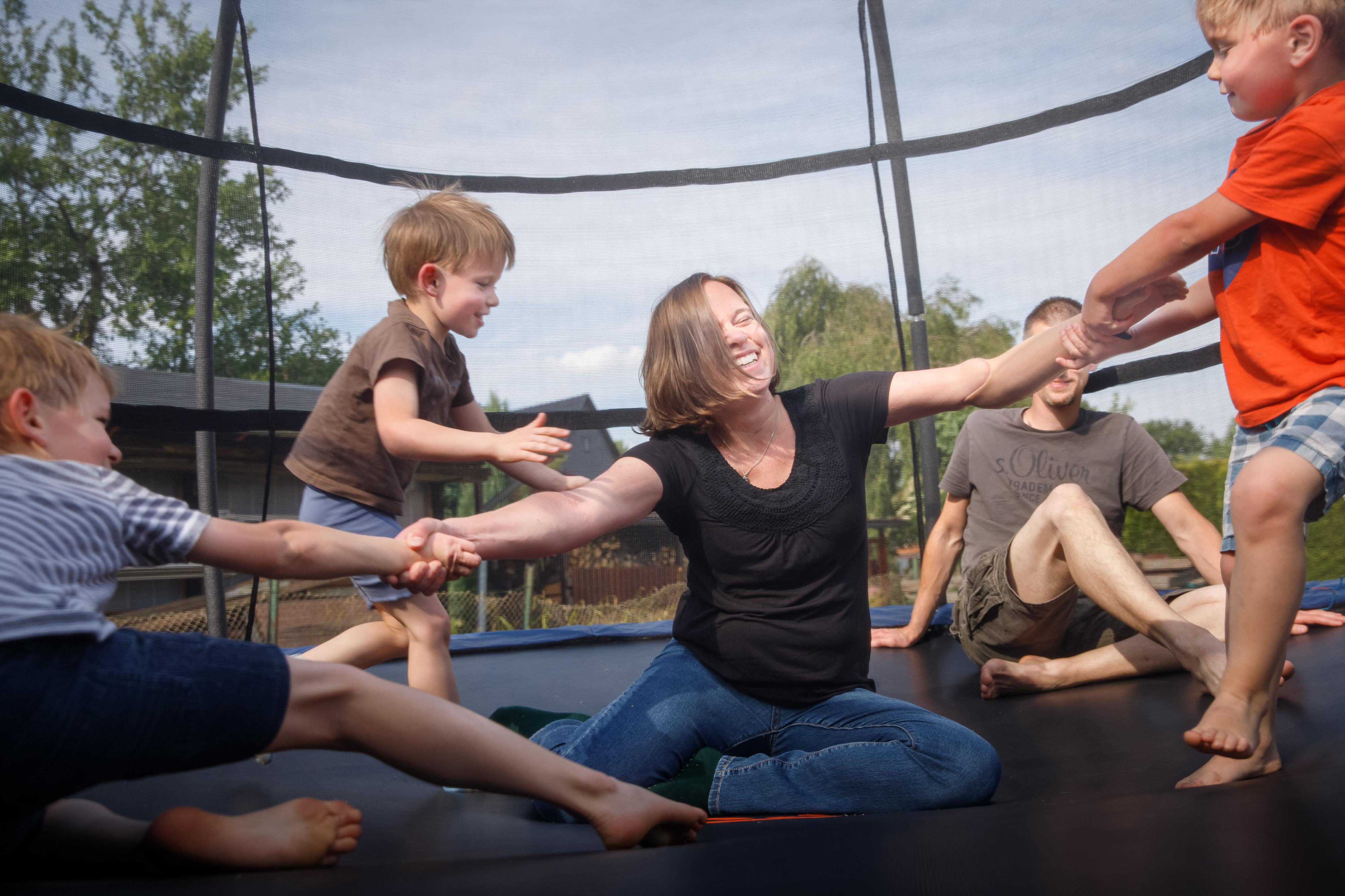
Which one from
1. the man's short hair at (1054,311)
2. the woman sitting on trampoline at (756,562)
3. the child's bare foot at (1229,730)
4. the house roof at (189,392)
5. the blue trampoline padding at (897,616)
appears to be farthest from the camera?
the blue trampoline padding at (897,616)

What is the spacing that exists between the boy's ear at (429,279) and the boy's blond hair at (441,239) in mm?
11

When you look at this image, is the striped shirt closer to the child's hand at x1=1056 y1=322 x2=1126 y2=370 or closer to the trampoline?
the trampoline

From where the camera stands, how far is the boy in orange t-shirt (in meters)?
1.08

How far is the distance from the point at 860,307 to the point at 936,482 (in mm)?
989

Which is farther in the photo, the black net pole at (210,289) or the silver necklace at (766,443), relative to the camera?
the black net pole at (210,289)

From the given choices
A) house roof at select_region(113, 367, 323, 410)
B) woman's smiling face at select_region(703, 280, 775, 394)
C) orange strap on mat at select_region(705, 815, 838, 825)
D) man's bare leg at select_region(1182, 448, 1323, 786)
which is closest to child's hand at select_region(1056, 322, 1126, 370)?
man's bare leg at select_region(1182, 448, 1323, 786)

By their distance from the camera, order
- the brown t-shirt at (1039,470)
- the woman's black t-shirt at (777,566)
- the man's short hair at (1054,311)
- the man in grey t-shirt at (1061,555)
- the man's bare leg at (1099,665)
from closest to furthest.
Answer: the woman's black t-shirt at (777,566), the man in grey t-shirt at (1061,555), the man's bare leg at (1099,665), the brown t-shirt at (1039,470), the man's short hair at (1054,311)

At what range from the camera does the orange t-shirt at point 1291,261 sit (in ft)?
3.74

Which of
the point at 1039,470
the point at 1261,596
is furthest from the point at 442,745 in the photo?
the point at 1039,470

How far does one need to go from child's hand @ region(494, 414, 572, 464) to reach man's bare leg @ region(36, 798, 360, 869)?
0.43 meters

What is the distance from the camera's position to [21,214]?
96.7 inches

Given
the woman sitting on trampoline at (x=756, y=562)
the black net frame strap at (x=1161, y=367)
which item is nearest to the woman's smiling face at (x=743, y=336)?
the woman sitting on trampoline at (x=756, y=562)

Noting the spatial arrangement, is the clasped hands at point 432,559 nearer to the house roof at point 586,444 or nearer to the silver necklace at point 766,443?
the silver necklace at point 766,443

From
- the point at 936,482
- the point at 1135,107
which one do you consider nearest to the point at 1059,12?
the point at 1135,107
